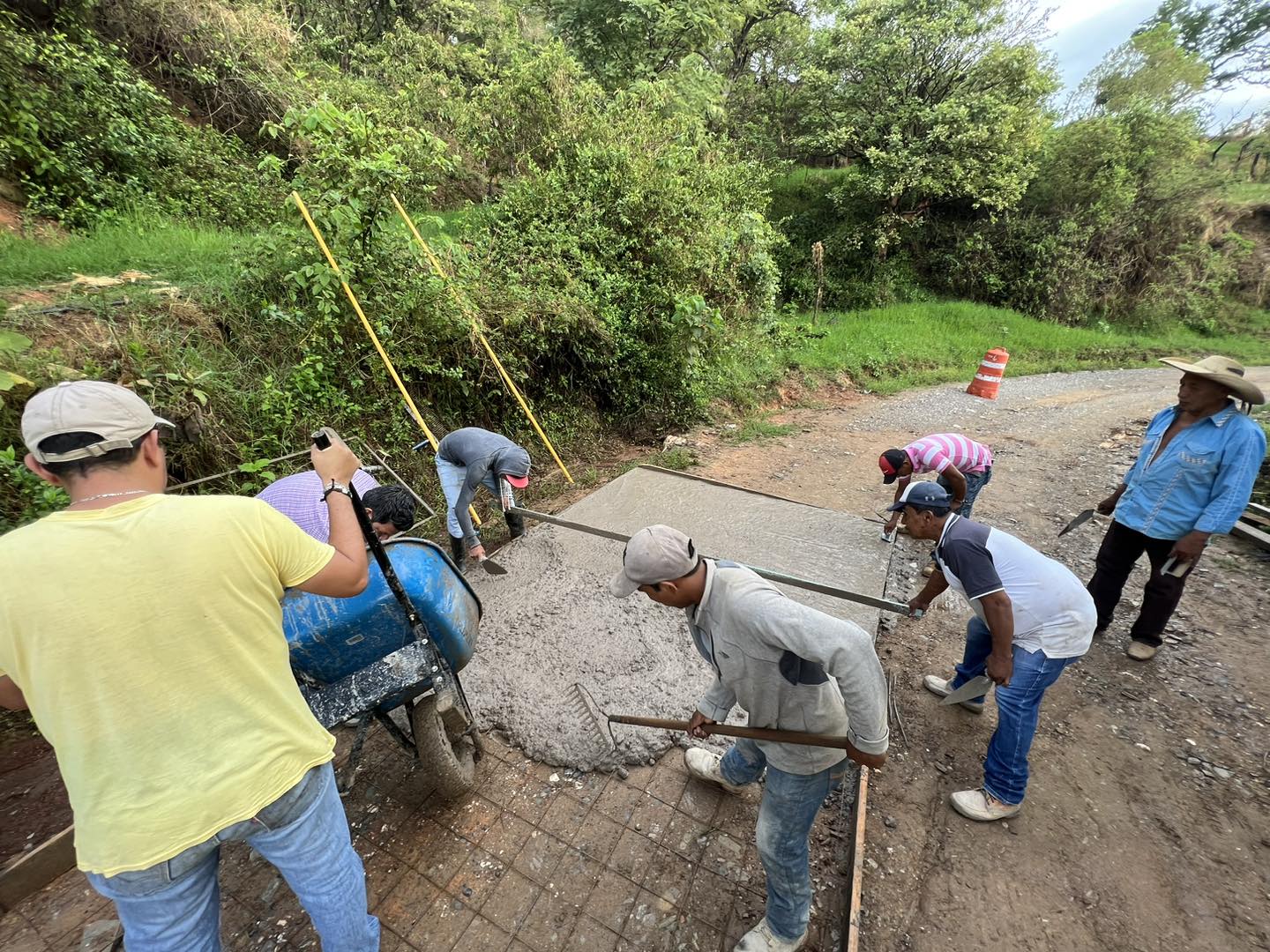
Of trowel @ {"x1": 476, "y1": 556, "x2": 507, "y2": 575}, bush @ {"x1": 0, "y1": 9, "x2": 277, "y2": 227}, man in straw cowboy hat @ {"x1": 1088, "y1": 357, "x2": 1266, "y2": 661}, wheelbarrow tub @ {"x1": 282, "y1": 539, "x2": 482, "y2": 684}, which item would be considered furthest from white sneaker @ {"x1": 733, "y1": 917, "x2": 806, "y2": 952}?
bush @ {"x1": 0, "y1": 9, "x2": 277, "y2": 227}

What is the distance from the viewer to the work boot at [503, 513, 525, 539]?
4543 mm

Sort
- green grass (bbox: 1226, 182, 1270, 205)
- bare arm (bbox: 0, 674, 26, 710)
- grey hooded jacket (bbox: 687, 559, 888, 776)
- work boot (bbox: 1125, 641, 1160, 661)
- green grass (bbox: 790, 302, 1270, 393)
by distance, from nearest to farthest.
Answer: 1. bare arm (bbox: 0, 674, 26, 710)
2. grey hooded jacket (bbox: 687, 559, 888, 776)
3. work boot (bbox: 1125, 641, 1160, 661)
4. green grass (bbox: 790, 302, 1270, 393)
5. green grass (bbox: 1226, 182, 1270, 205)

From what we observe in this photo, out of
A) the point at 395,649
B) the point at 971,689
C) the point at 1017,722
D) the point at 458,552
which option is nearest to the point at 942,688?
the point at 971,689

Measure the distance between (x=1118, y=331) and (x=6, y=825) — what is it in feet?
65.6

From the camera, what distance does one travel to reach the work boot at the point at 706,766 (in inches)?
100.0

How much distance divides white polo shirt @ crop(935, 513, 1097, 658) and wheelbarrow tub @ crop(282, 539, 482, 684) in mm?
2138

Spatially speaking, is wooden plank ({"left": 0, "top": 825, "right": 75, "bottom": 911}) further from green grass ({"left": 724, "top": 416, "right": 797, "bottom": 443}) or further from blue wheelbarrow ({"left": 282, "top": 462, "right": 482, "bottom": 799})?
green grass ({"left": 724, "top": 416, "right": 797, "bottom": 443})

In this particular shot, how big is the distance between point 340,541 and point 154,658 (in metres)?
0.45

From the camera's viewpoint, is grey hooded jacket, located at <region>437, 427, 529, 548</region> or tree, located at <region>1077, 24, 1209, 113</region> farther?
tree, located at <region>1077, 24, 1209, 113</region>

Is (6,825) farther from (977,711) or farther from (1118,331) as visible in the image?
(1118,331)

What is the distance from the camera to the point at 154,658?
116 centimetres

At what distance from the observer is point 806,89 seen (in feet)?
48.0

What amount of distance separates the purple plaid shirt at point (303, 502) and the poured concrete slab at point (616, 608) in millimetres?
1266

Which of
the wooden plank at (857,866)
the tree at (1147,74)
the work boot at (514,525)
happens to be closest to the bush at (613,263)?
the work boot at (514,525)
